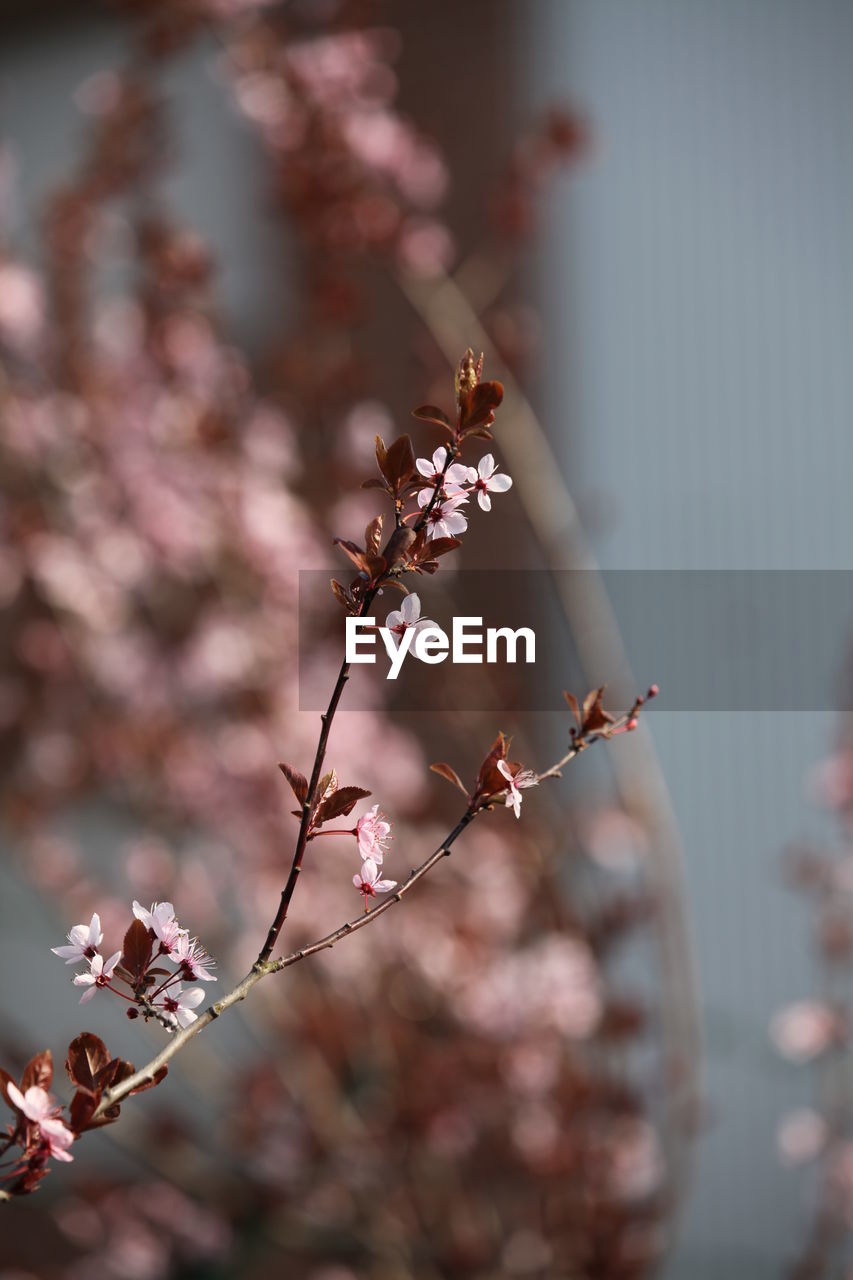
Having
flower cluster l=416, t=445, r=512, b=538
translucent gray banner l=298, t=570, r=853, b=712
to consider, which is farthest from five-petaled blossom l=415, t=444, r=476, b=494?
translucent gray banner l=298, t=570, r=853, b=712

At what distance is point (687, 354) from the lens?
2240 mm

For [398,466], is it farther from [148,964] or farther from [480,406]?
[148,964]

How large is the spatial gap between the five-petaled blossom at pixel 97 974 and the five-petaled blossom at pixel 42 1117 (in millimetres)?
30

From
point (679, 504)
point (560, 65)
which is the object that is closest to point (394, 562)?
point (679, 504)

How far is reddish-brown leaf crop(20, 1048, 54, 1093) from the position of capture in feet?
1.23

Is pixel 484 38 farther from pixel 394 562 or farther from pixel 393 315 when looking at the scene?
pixel 394 562

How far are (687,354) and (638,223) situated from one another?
0.27 m

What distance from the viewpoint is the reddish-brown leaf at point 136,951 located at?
40cm

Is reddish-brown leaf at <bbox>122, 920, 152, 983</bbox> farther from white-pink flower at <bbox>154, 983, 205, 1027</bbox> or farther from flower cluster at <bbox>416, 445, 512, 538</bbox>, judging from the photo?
flower cluster at <bbox>416, 445, 512, 538</bbox>

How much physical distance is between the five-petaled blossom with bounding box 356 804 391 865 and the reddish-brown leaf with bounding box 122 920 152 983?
8cm

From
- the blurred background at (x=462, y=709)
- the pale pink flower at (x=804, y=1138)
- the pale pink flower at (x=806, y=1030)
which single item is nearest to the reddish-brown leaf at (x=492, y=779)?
the blurred background at (x=462, y=709)

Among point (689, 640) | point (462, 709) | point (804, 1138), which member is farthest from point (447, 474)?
point (689, 640)

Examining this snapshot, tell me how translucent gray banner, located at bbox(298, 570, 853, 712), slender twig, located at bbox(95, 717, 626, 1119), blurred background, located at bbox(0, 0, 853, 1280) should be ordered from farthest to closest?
translucent gray banner, located at bbox(298, 570, 853, 712) → blurred background, located at bbox(0, 0, 853, 1280) → slender twig, located at bbox(95, 717, 626, 1119)

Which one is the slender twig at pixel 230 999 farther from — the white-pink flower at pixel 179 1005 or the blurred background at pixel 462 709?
the blurred background at pixel 462 709
